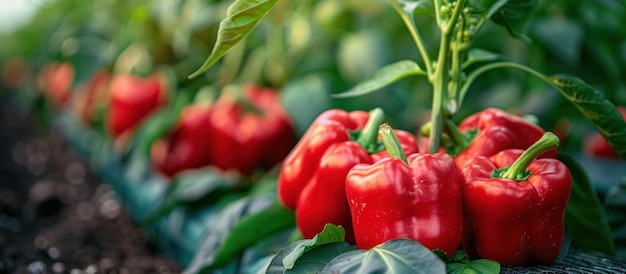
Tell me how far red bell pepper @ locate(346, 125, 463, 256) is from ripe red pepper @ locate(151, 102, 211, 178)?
4.15 ft

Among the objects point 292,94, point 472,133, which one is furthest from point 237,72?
point 472,133

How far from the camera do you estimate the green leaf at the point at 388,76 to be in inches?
53.7

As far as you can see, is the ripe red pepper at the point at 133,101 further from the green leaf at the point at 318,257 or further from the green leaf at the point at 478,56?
the green leaf at the point at 318,257

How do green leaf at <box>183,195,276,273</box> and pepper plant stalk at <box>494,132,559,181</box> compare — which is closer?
pepper plant stalk at <box>494,132,559,181</box>

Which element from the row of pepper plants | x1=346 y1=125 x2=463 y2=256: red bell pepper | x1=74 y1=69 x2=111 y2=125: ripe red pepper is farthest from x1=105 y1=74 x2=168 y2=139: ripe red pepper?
x1=346 y1=125 x2=463 y2=256: red bell pepper

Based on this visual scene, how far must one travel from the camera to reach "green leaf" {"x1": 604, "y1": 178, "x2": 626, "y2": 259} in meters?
1.61

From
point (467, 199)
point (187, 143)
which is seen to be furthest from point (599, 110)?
point (187, 143)

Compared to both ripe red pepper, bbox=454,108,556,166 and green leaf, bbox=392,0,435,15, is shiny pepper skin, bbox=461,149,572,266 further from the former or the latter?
green leaf, bbox=392,0,435,15

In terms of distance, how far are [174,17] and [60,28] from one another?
3.41 ft

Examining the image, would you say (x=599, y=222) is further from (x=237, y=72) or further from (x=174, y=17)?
(x=174, y=17)

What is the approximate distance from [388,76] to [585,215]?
16.2 inches

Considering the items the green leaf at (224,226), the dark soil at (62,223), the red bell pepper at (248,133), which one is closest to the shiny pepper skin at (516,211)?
the green leaf at (224,226)

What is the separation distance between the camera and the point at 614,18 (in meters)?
2.15

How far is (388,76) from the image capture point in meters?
1.40
